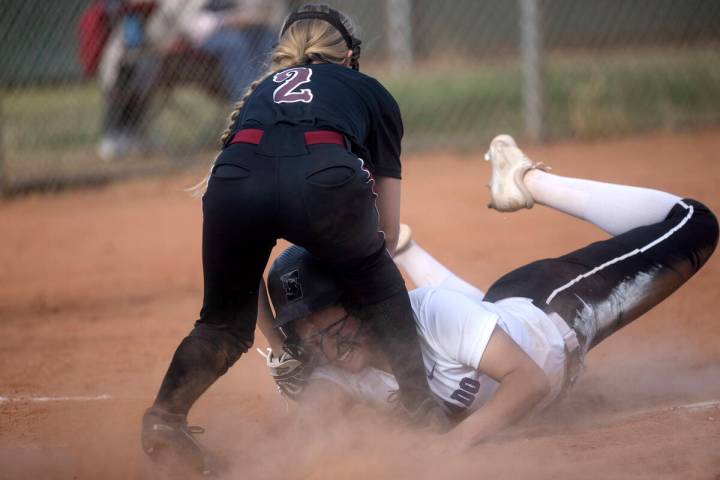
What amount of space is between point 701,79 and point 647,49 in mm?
1631

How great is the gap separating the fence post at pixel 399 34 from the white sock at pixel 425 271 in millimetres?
8142

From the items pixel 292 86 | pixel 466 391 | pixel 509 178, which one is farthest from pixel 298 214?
pixel 509 178

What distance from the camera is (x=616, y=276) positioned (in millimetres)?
3408

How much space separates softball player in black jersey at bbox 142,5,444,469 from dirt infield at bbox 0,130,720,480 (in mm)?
275

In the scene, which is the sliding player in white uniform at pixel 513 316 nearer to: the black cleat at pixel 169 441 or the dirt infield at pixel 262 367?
the dirt infield at pixel 262 367

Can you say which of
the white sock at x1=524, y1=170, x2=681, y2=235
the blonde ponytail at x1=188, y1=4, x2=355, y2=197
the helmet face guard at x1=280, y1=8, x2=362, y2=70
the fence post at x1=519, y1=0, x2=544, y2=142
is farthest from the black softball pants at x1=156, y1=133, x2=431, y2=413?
the fence post at x1=519, y1=0, x2=544, y2=142

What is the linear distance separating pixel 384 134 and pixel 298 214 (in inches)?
18.8

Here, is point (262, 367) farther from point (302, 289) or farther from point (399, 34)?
point (399, 34)

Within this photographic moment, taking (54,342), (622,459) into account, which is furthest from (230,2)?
(622,459)

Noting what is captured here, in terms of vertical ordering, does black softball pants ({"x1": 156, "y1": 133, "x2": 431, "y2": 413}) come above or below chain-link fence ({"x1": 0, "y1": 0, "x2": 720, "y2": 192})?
above

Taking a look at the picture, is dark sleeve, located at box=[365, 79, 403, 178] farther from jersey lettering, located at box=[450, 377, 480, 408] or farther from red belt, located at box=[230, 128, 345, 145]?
jersey lettering, located at box=[450, 377, 480, 408]

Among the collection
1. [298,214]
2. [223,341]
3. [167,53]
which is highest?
[298,214]

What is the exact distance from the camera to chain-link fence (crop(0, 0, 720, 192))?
29.5 feet

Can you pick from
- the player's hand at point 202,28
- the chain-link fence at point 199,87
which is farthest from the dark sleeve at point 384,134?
the player's hand at point 202,28
